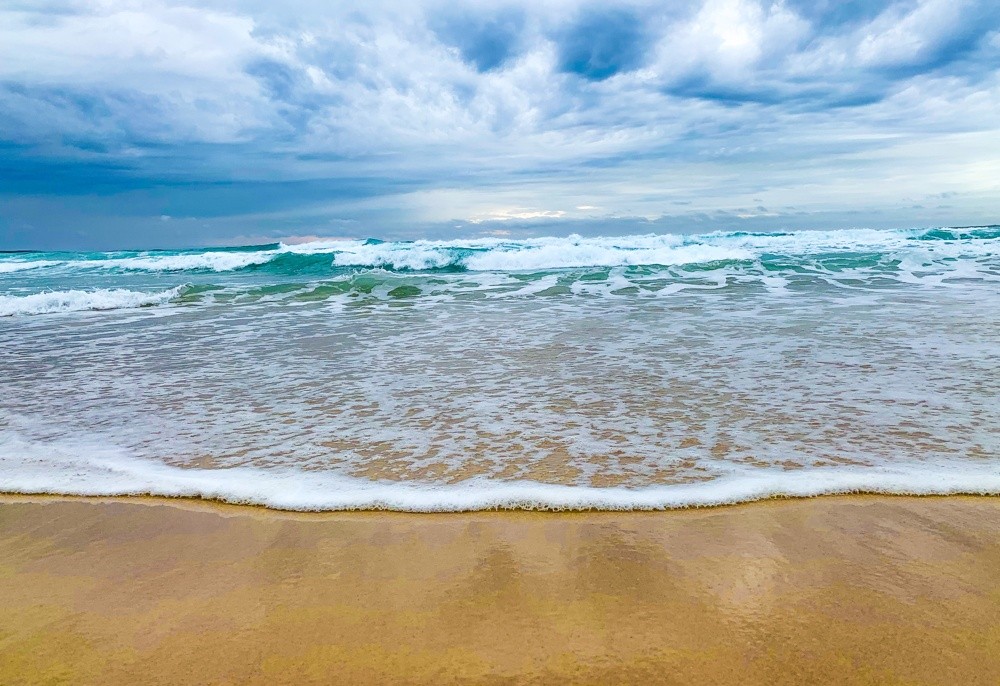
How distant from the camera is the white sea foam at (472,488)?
2.92m

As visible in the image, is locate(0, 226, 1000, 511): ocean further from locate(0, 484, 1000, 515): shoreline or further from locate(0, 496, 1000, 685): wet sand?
locate(0, 496, 1000, 685): wet sand

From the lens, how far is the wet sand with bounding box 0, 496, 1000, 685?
1.83 m

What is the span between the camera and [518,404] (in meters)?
4.57

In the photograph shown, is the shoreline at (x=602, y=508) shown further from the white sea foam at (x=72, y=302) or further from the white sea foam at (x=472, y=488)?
the white sea foam at (x=72, y=302)

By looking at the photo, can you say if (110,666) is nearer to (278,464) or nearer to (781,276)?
(278,464)

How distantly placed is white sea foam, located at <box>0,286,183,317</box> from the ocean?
2.97m

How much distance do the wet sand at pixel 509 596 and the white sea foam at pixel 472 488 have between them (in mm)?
100

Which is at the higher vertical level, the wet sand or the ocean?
the wet sand

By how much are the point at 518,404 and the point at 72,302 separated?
43.9ft

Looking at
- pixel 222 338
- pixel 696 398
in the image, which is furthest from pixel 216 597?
pixel 222 338

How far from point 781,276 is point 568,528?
15093 mm

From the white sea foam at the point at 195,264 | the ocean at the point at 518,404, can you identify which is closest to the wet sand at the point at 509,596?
the ocean at the point at 518,404

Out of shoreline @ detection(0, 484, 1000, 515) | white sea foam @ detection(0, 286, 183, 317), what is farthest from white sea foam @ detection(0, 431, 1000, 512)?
white sea foam @ detection(0, 286, 183, 317)

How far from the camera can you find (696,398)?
15.0 ft
